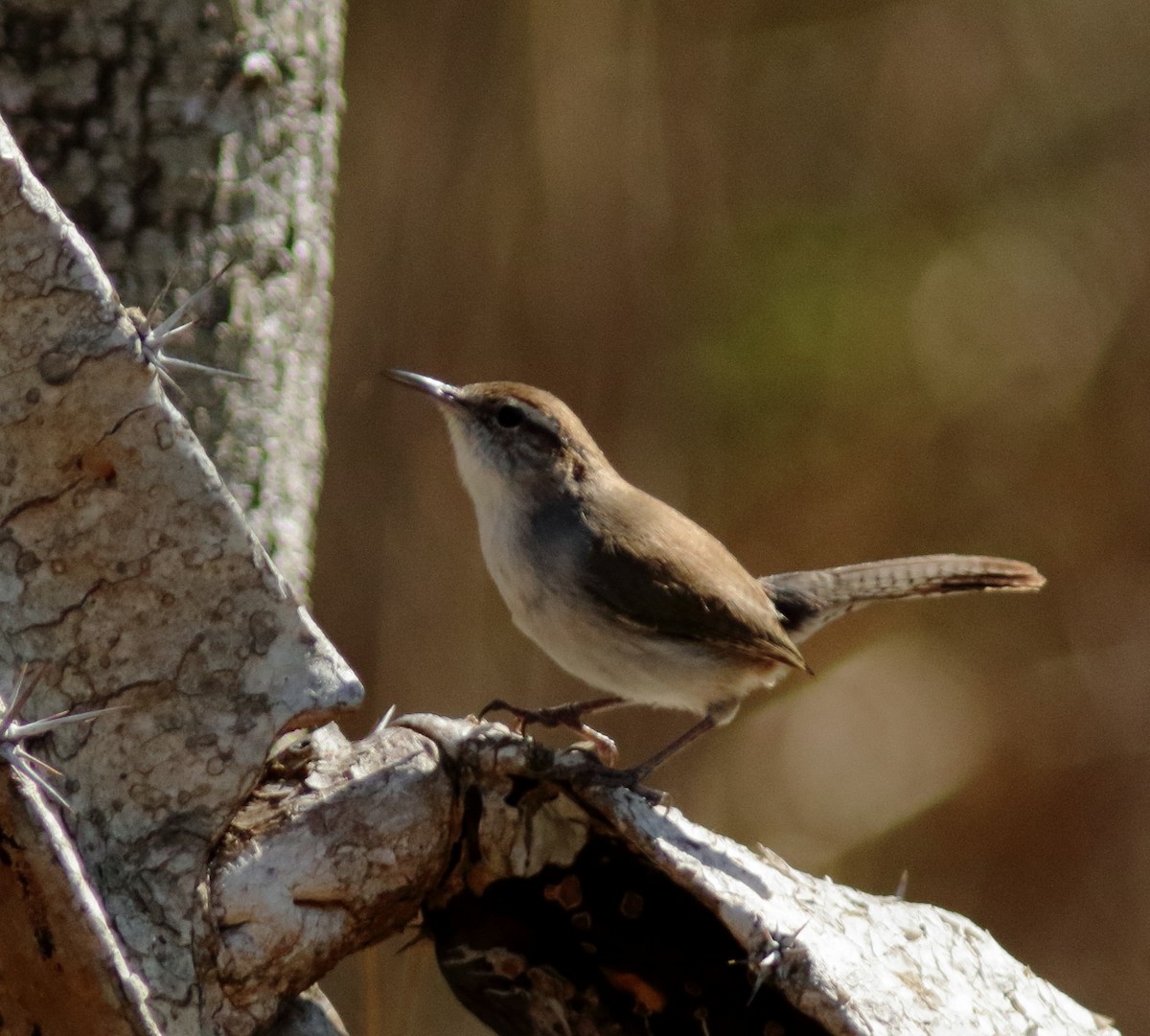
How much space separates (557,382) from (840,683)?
191cm

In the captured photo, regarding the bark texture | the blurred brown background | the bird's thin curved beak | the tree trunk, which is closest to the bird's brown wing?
the bird's thin curved beak

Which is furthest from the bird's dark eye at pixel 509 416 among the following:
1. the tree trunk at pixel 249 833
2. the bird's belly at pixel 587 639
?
the tree trunk at pixel 249 833

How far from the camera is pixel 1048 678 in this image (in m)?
6.48

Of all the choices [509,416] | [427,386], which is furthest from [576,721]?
[427,386]

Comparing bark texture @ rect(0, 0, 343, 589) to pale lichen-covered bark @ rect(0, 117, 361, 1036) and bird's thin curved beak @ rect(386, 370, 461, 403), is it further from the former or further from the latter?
pale lichen-covered bark @ rect(0, 117, 361, 1036)

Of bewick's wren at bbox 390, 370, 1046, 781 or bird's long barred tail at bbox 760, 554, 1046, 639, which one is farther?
bird's long barred tail at bbox 760, 554, 1046, 639

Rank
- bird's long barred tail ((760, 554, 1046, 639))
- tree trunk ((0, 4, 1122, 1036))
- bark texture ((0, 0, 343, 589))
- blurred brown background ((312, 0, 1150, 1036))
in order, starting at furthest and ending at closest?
blurred brown background ((312, 0, 1150, 1036)) → bird's long barred tail ((760, 554, 1046, 639)) → bark texture ((0, 0, 343, 589)) → tree trunk ((0, 4, 1122, 1036))

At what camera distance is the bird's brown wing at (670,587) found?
3.87 metres

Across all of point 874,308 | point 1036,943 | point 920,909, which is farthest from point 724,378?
point 920,909

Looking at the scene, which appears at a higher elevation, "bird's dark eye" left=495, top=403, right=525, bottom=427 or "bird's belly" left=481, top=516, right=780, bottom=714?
"bird's dark eye" left=495, top=403, right=525, bottom=427

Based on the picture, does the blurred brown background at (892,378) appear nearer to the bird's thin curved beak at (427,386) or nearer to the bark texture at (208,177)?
the bird's thin curved beak at (427,386)

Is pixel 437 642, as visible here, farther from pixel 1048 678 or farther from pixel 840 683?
pixel 1048 678

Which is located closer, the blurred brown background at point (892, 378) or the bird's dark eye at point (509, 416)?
the bird's dark eye at point (509, 416)

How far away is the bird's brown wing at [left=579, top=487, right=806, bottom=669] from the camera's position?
387 centimetres
